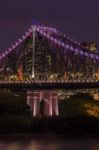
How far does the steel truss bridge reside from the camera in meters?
110

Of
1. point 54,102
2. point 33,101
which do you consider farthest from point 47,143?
point 54,102

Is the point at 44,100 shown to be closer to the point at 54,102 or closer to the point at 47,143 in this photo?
the point at 54,102

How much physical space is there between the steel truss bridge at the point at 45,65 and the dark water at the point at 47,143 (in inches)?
473

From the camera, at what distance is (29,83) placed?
359 feet

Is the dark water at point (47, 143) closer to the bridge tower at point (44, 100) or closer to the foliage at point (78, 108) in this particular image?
the foliage at point (78, 108)

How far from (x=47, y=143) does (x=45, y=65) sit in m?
27.7

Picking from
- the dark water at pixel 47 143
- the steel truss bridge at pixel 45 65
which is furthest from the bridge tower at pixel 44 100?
the dark water at pixel 47 143

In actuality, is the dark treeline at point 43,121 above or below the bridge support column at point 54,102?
below

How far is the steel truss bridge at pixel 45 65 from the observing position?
109562mm

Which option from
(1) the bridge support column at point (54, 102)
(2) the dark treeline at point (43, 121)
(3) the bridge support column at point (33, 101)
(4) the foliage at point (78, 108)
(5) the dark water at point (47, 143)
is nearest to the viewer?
(5) the dark water at point (47, 143)

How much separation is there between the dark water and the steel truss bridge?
12.0 metres

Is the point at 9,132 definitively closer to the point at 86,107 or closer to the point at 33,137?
the point at 33,137

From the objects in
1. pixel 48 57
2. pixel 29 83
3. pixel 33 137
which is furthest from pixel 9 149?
pixel 48 57

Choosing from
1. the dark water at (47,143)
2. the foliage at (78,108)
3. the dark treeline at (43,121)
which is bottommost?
the dark water at (47,143)
